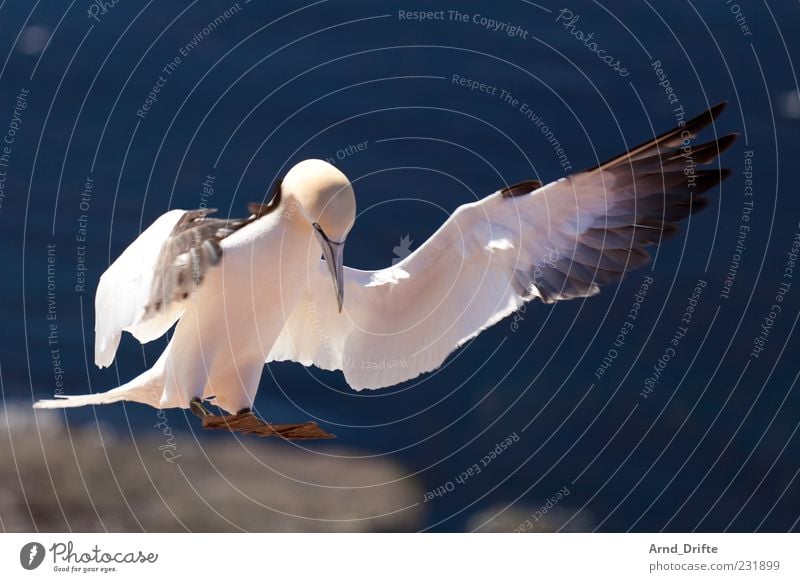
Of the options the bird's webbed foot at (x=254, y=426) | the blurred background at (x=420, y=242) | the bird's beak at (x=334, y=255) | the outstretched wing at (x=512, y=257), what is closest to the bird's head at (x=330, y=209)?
the bird's beak at (x=334, y=255)

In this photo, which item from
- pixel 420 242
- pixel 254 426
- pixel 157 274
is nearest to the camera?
pixel 157 274

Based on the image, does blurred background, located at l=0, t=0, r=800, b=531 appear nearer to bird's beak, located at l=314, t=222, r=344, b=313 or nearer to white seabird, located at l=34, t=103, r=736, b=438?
white seabird, located at l=34, t=103, r=736, b=438

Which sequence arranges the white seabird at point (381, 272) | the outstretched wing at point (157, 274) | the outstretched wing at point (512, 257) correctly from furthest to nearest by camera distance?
the outstretched wing at point (512, 257)
the white seabird at point (381, 272)
the outstretched wing at point (157, 274)

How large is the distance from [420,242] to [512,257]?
84.7 inches

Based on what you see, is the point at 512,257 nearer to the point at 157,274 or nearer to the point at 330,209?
the point at 330,209

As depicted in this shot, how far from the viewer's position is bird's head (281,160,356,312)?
3.41m

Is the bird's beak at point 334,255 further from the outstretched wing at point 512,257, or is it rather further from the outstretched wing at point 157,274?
the outstretched wing at point 512,257

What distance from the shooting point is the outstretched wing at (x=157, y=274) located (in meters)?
3.38

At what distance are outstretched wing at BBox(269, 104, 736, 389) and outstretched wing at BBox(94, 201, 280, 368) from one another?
42cm

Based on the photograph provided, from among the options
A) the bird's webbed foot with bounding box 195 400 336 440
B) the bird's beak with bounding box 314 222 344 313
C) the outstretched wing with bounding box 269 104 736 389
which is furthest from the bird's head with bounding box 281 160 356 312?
the bird's webbed foot with bounding box 195 400 336 440

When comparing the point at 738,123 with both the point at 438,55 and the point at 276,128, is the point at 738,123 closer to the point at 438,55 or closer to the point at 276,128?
the point at 438,55

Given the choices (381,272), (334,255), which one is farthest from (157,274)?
(381,272)

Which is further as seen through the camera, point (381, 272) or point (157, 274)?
point (381, 272)

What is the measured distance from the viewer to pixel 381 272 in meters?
3.91
